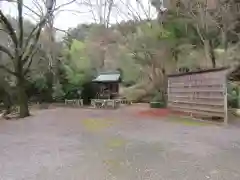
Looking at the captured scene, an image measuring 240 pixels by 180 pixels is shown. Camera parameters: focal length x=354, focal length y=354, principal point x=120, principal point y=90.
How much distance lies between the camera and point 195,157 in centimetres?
648

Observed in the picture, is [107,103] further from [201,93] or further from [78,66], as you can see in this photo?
[201,93]

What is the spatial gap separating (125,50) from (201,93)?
11.7 metres

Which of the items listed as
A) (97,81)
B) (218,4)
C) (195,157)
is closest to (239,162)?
(195,157)

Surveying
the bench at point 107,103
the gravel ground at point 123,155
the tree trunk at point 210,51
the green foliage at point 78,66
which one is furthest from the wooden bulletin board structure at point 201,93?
the green foliage at point 78,66

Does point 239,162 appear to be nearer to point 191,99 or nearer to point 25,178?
point 25,178

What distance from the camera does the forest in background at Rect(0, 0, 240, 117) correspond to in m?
17.2

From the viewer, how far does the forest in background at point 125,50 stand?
1719cm

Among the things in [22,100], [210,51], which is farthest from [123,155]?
[210,51]

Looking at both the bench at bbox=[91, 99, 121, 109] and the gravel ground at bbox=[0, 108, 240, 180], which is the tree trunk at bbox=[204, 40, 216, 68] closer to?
the gravel ground at bbox=[0, 108, 240, 180]

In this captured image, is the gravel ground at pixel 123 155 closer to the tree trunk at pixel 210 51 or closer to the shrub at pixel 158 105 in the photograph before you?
the tree trunk at pixel 210 51

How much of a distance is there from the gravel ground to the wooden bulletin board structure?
219 centimetres

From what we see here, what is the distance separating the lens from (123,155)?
6664 mm

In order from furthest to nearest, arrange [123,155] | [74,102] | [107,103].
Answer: [74,102]
[107,103]
[123,155]

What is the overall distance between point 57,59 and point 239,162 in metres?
26.6
